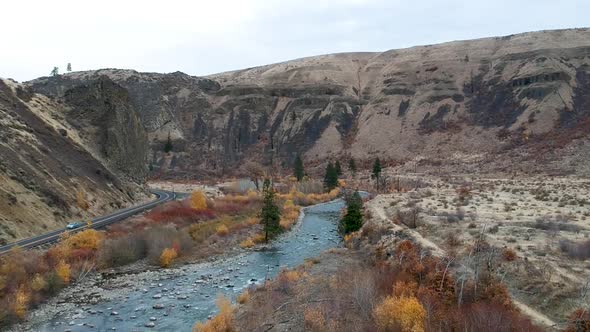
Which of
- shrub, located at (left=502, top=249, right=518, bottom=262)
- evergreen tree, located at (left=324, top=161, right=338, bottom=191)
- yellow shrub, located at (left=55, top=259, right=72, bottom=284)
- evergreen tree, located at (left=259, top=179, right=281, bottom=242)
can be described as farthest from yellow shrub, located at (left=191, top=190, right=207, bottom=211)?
shrub, located at (left=502, top=249, right=518, bottom=262)

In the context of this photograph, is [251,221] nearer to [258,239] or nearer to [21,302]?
[258,239]

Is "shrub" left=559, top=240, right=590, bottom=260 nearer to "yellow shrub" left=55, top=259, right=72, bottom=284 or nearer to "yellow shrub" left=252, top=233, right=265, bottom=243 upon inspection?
"yellow shrub" left=252, top=233, right=265, bottom=243

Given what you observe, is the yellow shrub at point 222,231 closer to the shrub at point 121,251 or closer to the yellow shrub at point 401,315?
the shrub at point 121,251

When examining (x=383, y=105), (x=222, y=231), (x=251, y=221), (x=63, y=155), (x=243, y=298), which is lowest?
(x=251, y=221)

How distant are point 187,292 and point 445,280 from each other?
16.0m

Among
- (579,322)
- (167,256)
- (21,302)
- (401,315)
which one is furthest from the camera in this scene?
(167,256)

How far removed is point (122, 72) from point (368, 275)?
142 metres

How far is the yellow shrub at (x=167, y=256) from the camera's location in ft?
120

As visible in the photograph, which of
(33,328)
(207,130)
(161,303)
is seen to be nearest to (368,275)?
(161,303)

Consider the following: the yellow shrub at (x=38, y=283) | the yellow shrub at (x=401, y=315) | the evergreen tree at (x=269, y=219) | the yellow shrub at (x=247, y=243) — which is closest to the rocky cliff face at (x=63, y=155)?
the yellow shrub at (x=38, y=283)

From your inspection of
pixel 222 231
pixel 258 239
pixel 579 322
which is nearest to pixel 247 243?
pixel 258 239

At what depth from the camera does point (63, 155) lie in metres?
57.7

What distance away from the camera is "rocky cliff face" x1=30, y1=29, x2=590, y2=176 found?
10444cm

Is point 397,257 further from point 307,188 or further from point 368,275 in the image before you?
point 307,188
